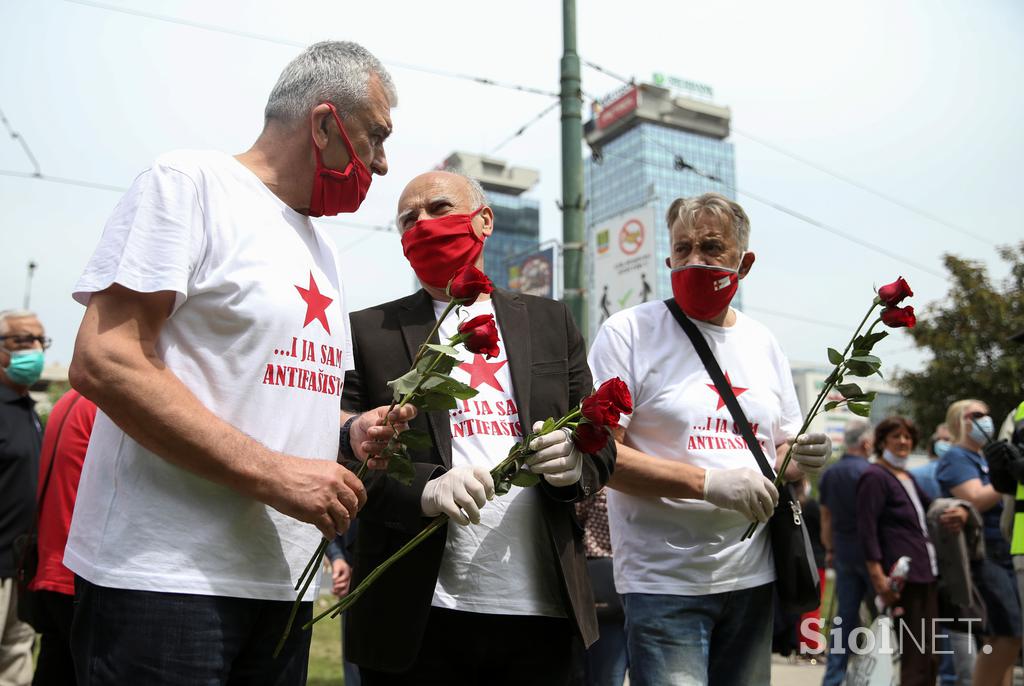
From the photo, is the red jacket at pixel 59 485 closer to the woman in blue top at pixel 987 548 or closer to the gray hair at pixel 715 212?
the gray hair at pixel 715 212

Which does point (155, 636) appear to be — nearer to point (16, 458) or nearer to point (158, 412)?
point (158, 412)

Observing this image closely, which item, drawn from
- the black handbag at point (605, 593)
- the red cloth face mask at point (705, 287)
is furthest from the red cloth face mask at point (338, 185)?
the black handbag at point (605, 593)

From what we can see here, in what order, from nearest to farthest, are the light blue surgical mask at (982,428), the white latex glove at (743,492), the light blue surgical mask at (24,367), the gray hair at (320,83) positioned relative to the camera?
the gray hair at (320,83)
the white latex glove at (743,492)
the light blue surgical mask at (24,367)
the light blue surgical mask at (982,428)

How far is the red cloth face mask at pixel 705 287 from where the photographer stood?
3137mm

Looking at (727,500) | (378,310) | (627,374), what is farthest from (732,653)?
(378,310)

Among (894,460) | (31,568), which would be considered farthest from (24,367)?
(894,460)

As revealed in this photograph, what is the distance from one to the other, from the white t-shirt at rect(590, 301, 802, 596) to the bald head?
0.77 meters

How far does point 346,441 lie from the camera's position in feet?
7.79

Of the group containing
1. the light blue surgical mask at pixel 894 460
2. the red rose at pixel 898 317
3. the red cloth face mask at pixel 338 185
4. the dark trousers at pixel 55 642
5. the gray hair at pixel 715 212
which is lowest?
the dark trousers at pixel 55 642

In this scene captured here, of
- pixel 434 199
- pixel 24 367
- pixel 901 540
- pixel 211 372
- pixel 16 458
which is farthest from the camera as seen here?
pixel 901 540

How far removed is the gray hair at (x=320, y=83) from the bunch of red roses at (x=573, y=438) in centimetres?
89

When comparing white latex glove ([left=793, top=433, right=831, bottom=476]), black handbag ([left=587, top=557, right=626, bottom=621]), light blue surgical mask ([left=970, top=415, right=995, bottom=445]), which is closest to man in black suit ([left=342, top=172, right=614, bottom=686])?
white latex glove ([left=793, top=433, right=831, bottom=476])

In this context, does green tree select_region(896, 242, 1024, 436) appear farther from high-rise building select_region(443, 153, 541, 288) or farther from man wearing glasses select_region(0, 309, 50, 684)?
man wearing glasses select_region(0, 309, 50, 684)

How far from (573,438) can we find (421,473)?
42cm
